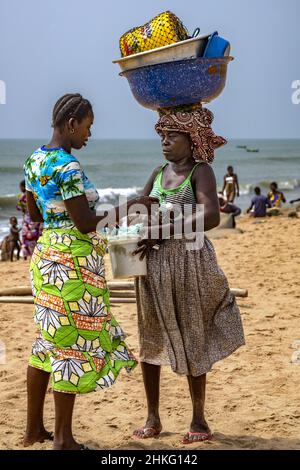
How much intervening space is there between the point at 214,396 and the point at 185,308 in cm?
107

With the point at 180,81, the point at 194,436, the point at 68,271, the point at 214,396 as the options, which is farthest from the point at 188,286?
the point at 214,396

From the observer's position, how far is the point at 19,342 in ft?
18.9

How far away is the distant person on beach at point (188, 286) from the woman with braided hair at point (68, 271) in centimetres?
27

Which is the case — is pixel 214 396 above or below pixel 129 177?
below

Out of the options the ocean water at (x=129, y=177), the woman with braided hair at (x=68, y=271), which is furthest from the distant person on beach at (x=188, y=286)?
the ocean water at (x=129, y=177)

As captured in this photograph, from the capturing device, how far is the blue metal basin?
3533 mm

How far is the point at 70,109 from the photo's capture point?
3.45 meters

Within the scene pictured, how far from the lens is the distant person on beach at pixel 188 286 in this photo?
3.65 meters

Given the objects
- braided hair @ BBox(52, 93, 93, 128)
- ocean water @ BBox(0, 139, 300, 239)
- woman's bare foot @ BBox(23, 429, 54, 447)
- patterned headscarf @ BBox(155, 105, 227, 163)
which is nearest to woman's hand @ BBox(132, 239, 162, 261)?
patterned headscarf @ BBox(155, 105, 227, 163)

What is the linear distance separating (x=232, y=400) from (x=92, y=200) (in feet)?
5.53

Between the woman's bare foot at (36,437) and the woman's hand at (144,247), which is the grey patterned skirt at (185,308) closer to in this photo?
the woman's hand at (144,247)

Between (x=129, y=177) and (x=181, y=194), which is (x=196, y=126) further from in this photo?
(x=129, y=177)
